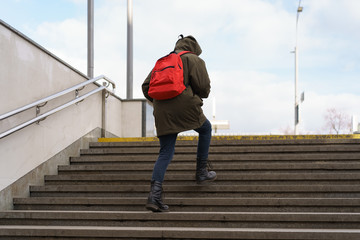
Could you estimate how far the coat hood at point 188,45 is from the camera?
4508 millimetres

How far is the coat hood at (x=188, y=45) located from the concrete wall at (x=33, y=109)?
5.87 ft

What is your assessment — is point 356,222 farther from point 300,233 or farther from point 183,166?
point 183,166

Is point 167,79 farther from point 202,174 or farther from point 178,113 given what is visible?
point 202,174

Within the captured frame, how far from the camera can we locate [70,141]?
6.09m

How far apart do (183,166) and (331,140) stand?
2065mm

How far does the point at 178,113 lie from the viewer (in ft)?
13.7

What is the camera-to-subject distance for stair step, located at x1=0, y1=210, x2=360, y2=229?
3.89m

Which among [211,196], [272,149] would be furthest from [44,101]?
[272,149]

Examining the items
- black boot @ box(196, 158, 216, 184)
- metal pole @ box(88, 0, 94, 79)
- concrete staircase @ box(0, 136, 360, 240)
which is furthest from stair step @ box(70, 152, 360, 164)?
metal pole @ box(88, 0, 94, 79)

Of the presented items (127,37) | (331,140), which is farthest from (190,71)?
(127,37)

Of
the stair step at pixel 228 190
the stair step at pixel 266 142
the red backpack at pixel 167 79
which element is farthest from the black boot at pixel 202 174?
the stair step at pixel 266 142

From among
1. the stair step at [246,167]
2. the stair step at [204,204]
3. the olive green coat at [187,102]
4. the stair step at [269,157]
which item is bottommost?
the stair step at [204,204]

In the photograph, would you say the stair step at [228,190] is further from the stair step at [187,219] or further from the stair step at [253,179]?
the stair step at [187,219]

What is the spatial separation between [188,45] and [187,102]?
656 mm
